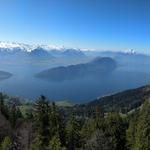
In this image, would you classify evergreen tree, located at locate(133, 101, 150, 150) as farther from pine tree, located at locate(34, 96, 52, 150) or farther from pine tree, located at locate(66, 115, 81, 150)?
pine tree, located at locate(34, 96, 52, 150)

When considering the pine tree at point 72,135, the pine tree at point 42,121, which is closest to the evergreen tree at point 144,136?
the pine tree at point 72,135

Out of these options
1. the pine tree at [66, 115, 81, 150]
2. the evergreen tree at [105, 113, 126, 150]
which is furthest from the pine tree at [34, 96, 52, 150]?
the evergreen tree at [105, 113, 126, 150]

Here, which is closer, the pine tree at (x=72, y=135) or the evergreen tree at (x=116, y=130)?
the pine tree at (x=72, y=135)

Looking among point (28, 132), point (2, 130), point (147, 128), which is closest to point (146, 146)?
point (147, 128)

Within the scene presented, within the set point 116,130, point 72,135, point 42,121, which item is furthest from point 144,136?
point 42,121

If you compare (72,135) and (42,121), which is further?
(72,135)

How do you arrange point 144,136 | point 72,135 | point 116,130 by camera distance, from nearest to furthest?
point 144,136 → point 72,135 → point 116,130

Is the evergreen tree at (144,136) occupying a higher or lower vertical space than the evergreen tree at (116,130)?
higher

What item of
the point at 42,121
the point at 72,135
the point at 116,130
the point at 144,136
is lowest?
the point at 116,130

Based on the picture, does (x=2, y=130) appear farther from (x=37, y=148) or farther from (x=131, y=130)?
(x=131, y=130)

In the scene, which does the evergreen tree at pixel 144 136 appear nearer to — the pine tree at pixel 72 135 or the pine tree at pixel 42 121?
the pine tree at pixel 72 135

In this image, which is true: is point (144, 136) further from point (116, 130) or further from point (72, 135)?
point (116, 130)

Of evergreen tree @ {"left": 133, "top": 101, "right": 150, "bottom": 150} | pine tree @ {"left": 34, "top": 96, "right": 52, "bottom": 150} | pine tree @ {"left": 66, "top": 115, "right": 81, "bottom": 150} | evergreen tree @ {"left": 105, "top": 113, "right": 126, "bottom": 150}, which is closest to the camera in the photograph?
evergreen tree @ {"left": 133, "top": 101, "right": 150, "bottom": 150}
